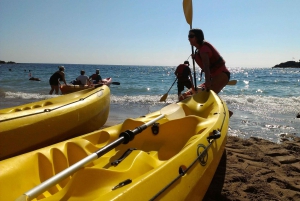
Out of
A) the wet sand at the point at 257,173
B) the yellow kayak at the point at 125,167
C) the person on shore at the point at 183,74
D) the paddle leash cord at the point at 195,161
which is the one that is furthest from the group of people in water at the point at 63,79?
the paddle leash cord at the point at 195,161

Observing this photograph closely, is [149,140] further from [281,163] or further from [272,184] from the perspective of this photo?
[281,163]

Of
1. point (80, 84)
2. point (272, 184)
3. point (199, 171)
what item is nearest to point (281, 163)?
point (272, 184)

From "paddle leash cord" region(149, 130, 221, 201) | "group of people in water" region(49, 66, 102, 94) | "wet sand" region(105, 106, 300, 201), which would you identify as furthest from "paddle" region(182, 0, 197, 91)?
"group of people in water" region(49, 66, 102, 94)

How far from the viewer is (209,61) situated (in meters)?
4.57

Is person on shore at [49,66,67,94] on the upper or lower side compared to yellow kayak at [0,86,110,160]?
upper

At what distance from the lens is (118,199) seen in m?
1.36

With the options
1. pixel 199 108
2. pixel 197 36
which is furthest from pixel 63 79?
pixel 199 108

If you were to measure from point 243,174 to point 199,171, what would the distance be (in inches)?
55.9

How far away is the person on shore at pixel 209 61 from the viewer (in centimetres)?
442

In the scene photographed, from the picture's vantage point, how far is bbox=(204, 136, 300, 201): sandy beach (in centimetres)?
277

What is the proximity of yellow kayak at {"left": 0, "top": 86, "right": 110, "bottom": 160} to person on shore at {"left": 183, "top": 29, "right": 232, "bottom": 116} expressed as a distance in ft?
7.37

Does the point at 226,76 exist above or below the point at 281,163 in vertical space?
above

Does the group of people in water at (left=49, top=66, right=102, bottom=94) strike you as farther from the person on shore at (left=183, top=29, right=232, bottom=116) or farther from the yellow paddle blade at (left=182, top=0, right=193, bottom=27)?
the person on shore at (left=183, top=29, right=232, bottom=116)

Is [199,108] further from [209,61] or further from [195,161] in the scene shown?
[195,161]
